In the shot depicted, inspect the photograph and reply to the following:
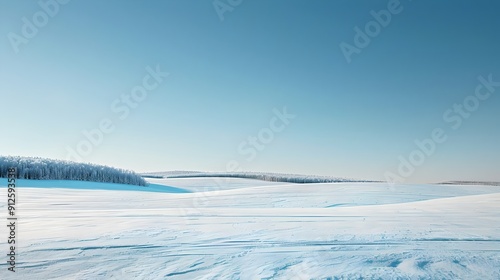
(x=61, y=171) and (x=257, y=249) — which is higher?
(x=61, y=171)

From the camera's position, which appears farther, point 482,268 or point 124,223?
point 124,223

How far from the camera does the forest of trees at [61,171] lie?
20562 millimetres

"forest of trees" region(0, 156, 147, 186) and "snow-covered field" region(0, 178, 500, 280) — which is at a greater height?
"forest of trees" region(0, 156, 147, 186)

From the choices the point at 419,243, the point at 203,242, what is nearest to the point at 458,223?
the point at 419,243

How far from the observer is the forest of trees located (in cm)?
2056

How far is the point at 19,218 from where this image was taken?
483 cm

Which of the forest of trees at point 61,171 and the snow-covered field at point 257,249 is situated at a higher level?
the forest of trees at point 61,171

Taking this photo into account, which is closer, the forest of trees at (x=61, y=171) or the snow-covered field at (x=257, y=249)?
the snow-covered field at (x=257, y=249)

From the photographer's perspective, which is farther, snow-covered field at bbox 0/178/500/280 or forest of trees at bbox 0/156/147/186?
forest of trees at bbox 0/156/147/186

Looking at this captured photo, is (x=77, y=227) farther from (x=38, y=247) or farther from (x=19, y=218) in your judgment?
(x=19, y=218)

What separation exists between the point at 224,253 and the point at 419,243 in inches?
88.1

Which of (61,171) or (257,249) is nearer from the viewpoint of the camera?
(257,249)

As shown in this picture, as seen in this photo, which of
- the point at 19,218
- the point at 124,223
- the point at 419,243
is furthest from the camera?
the point at 19,218

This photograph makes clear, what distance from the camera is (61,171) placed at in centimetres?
2278
